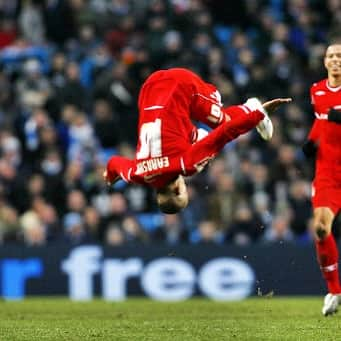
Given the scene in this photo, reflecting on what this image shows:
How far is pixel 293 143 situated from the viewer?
20734 millimetres

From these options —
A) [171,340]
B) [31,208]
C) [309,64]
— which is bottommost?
[171,340]

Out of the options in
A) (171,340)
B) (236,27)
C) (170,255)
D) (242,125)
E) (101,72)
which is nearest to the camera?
(171,340)

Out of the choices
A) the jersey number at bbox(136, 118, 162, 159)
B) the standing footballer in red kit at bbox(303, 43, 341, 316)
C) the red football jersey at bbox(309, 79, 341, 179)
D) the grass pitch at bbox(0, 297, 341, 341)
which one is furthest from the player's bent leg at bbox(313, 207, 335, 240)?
the jersey number at bbox(136, 118, 162, 159)

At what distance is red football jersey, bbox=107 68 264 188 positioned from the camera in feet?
40.1

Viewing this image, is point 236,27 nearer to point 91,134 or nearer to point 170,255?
point 91,134

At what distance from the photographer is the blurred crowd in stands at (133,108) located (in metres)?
19.3

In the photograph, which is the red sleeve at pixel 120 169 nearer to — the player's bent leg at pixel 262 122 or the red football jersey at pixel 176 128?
the red football jersey at pixel 176 128

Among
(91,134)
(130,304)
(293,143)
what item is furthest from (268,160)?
(130,304)

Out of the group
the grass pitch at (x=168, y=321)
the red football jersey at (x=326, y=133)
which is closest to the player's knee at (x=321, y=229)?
the red football jersey at (x=326, y=133)

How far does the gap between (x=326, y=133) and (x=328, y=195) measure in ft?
2.18

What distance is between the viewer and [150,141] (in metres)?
12.6

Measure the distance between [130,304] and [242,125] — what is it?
523cm

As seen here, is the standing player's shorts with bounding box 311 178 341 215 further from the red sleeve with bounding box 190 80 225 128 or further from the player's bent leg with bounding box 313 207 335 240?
the red sleeve with bounding box 190 80 225 128

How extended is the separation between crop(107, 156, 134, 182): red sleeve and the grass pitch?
1.53 meters
